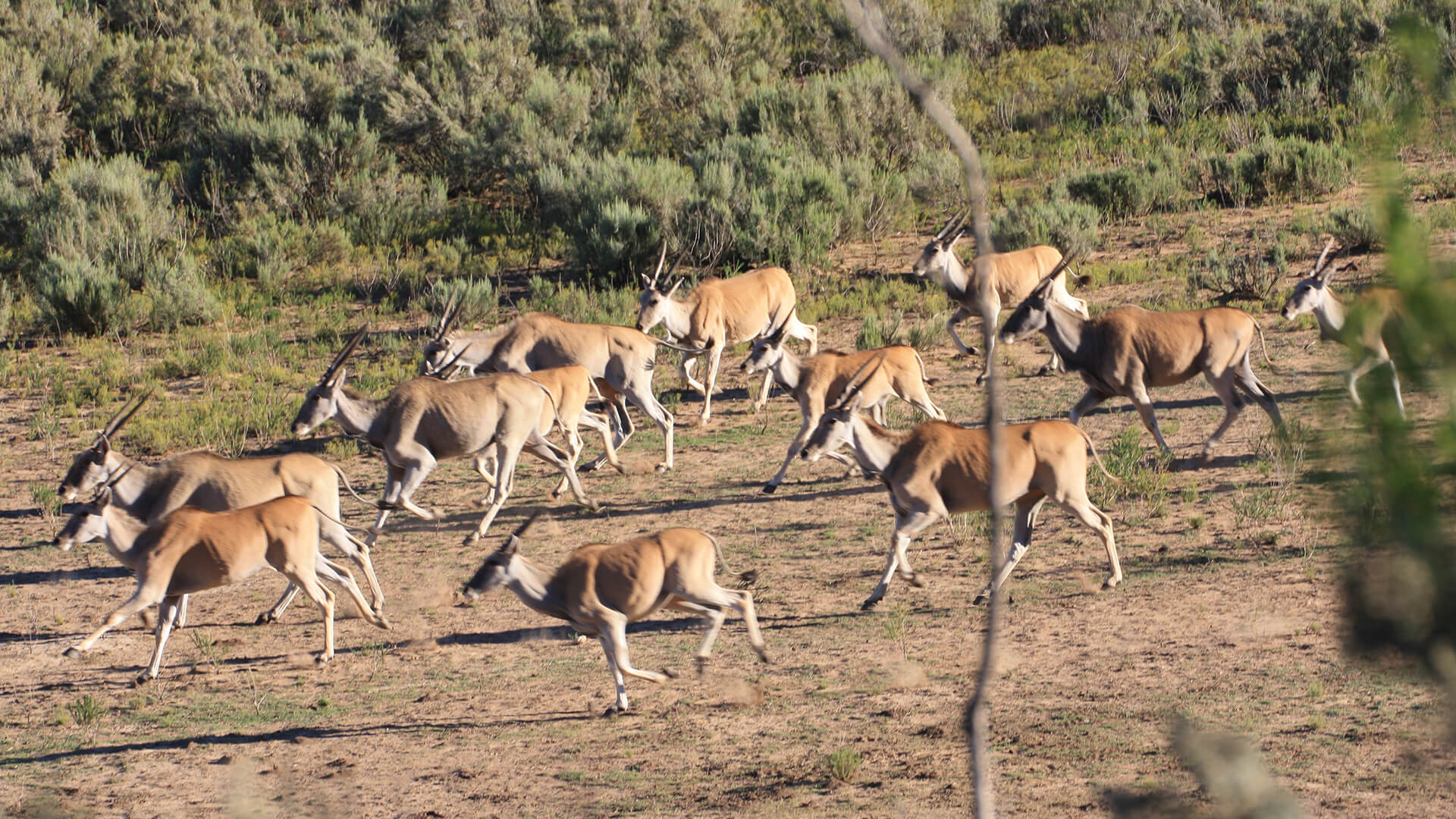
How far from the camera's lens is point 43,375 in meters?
16.9

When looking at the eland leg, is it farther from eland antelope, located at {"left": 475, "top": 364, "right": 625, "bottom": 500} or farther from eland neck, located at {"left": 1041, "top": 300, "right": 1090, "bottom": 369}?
eland antelope, located at {"left": 475, "top": 364, "right": 625, "bottom": 500}

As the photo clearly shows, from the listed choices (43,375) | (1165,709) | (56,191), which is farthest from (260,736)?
(56,191)

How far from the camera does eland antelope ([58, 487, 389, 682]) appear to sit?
8664mm

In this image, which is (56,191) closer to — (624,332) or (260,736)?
(624,332)

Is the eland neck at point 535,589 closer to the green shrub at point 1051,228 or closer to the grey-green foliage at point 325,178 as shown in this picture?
the green shrub at point 1051,228

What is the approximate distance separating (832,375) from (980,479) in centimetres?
376

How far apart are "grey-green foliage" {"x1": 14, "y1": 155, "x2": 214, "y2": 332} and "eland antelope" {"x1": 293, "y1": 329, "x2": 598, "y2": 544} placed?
8.28m

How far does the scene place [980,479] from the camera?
359 inches

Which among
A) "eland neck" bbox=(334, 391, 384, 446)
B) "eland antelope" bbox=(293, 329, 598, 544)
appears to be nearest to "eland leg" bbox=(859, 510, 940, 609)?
"eland antelope" bbox=(293, 329, 598, 544)

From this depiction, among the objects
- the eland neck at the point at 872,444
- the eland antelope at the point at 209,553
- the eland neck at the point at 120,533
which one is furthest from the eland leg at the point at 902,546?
the eland neck at the point at 120,533

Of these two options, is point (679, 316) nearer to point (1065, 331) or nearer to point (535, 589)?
point (1065, 331)

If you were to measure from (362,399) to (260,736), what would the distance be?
4.30 meters

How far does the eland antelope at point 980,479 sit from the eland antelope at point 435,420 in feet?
11.5

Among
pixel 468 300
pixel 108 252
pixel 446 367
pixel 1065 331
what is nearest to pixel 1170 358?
pixel 1065 331
